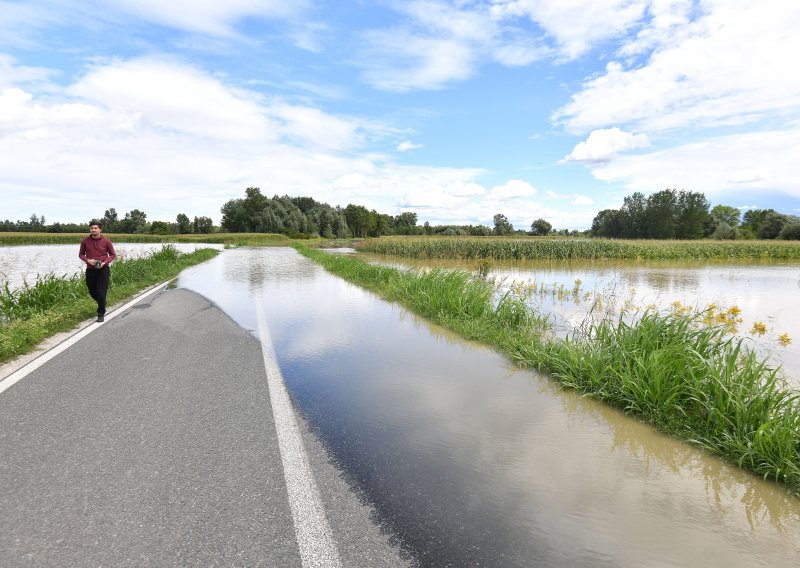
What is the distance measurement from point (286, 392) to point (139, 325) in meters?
5.50

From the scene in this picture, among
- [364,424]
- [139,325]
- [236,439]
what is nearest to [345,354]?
[364,424]

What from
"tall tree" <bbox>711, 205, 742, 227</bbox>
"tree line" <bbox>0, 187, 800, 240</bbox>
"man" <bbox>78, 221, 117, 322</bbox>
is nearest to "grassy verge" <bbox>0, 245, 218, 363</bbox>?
"man" <bbox>78, 221, 117, 322</bbox>

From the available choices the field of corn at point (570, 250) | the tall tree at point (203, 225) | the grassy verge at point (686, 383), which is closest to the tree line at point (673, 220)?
the field of corn at point (570, 250)

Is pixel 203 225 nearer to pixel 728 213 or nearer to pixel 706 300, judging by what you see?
pixel 706 300

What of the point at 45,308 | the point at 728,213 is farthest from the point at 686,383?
the point at 728,213

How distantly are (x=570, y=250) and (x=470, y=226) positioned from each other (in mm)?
88120

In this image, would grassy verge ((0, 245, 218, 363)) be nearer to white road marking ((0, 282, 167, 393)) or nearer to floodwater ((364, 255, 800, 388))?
white road marking ((0, 282, 167, 393))

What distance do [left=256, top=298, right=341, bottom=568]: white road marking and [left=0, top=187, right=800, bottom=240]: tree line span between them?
86.9m

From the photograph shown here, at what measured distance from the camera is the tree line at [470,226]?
8956 cm

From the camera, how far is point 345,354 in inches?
275

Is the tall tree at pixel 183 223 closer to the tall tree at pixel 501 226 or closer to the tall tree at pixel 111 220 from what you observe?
the tall tree at pixel 111 220

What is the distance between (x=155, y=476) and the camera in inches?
128

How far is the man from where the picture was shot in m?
9.21

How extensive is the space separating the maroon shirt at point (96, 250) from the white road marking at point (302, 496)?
677cm
